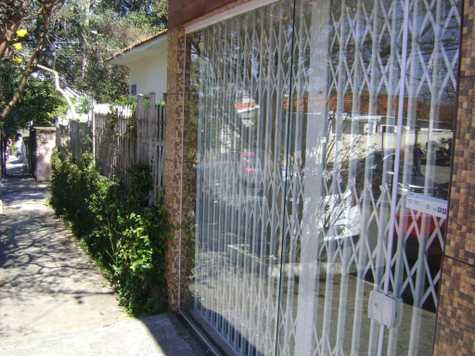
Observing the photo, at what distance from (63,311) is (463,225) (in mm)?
4625

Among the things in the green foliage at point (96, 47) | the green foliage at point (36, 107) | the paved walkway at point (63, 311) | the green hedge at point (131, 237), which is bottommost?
the paved walkway at point (63, 311)

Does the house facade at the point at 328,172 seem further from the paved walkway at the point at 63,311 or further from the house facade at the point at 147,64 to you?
the house facade at the point at 147,64

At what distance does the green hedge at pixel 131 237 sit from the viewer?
4.97 m

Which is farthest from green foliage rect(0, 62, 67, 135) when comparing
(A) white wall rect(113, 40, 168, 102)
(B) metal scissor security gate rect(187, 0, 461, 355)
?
(B) metal scissor security gate rect(187, 0, 461, 355)

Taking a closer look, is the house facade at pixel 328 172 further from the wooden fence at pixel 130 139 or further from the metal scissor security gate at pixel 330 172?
the wooden fence at pixel 130 139

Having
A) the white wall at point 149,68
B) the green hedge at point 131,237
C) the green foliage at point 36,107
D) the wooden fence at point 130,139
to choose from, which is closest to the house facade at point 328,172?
the green hedge at point 131,237

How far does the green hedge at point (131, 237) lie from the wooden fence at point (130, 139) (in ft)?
0.73

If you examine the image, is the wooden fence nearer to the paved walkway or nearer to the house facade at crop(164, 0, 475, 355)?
the house facade at crop(164, 0, 475, 355)

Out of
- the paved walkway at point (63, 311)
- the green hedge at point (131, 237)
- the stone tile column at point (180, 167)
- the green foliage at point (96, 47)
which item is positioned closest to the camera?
the paved walkway at point (63, 311)

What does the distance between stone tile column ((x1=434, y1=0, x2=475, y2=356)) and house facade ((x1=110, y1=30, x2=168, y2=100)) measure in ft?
26.3

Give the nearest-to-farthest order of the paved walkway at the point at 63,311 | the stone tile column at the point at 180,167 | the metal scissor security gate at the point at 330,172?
the metal scissor security gate at the point at 330,172 → the paved walkway at the point at 63,311 → the stone tile column at the point at 180,167

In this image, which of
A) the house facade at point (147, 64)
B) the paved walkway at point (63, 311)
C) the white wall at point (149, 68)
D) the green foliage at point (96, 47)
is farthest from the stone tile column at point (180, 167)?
the green foliage at point (96, 47)

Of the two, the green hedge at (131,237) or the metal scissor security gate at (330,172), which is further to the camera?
the green hedge at (131,237)

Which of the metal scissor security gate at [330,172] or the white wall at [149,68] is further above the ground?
the white wall at [149,68]
